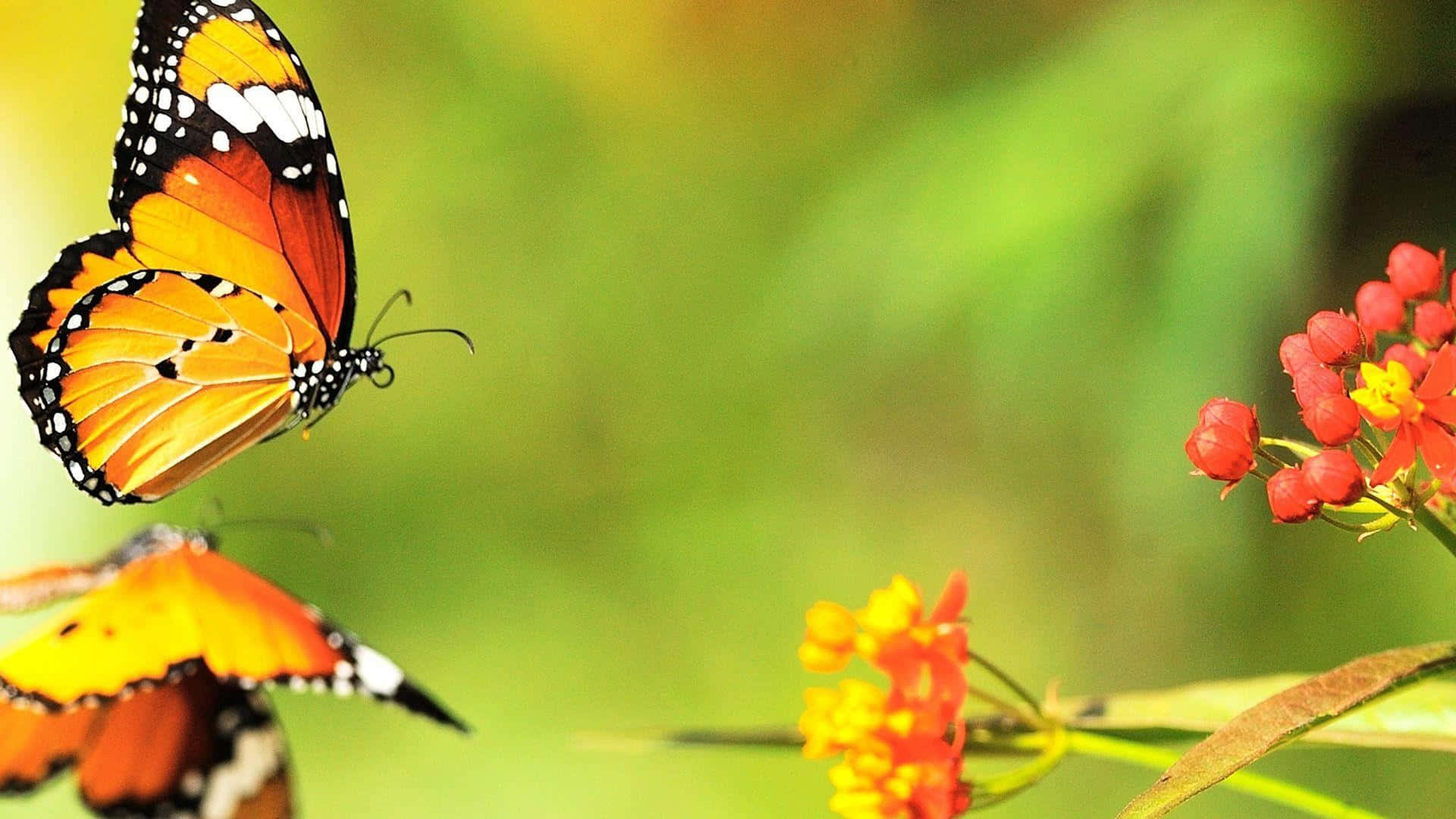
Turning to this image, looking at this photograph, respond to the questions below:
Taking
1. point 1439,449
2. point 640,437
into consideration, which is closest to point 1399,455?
point 1439,449

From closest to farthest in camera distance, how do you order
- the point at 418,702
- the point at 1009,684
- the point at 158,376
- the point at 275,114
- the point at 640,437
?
the point at 1009,684, the point at 418,702, the point at 275,114, the point at 158,376, the point at 640,437

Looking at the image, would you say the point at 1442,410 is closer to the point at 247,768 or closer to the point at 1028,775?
the point at 1028,775

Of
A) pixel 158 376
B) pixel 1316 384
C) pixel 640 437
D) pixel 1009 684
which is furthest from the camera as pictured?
pixel 640 437

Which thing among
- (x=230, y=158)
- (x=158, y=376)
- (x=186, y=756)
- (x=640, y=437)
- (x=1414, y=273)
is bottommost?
(x=186, y=756)

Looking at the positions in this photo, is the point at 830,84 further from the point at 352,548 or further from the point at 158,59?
the point at 158,59

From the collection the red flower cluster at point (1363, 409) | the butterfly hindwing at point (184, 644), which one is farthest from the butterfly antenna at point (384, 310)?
the red flower cluster at point (1363, 409)

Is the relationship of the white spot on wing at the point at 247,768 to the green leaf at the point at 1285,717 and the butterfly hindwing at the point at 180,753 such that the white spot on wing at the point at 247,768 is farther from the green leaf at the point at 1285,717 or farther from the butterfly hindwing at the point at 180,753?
the green leaf at the point at 1285,717
